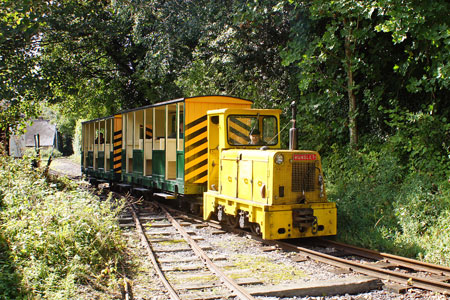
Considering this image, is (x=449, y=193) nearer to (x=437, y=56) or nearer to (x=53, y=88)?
(x=437, y=56)

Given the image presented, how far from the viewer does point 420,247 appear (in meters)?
7.43

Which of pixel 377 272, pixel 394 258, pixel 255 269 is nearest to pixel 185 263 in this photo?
pixel 255 269

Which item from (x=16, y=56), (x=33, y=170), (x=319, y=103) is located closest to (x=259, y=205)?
(x=319, y=103)

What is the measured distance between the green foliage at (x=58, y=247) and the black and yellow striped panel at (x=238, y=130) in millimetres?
2957

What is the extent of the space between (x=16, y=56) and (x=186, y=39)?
7.12m

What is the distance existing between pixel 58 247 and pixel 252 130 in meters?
4.75

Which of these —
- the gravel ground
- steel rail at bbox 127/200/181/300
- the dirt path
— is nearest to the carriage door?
steel rail at bbox 127/200/181/300

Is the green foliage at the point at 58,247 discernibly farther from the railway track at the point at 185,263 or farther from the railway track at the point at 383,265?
the railway track at the point at 383,265

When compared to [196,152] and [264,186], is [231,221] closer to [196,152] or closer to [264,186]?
[264,186]

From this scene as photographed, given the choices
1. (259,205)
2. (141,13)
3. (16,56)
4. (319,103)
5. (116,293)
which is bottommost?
(116,293)

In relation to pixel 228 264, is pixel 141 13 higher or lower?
higher

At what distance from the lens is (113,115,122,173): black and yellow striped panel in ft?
54.5

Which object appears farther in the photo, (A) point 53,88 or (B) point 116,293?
(A) point 53,88

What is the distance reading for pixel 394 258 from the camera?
6902mm
